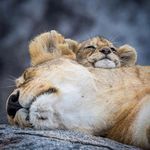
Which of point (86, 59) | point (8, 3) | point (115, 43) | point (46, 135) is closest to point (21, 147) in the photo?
point (46, 135)

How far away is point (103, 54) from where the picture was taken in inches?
161

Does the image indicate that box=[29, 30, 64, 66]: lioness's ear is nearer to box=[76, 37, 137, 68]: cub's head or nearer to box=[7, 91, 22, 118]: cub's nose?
box=[7, 91, 22, 118]: cub's nose

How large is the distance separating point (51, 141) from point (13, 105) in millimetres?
413

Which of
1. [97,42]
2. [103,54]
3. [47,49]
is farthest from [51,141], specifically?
[97,42]

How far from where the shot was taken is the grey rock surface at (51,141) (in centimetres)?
213

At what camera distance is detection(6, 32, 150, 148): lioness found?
241 cm

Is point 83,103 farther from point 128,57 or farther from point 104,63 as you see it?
point 128,57

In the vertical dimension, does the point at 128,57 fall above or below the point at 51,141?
above

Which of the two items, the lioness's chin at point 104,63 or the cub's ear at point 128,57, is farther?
the cub's ear at point 128,57

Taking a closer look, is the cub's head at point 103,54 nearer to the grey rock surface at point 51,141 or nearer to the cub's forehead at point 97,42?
the cub's forehead at point 97,42

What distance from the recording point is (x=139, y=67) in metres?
2.91

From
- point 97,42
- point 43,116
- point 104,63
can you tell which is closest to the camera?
point 43,116

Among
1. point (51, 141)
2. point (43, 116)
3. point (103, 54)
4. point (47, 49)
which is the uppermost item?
point (103, 54)

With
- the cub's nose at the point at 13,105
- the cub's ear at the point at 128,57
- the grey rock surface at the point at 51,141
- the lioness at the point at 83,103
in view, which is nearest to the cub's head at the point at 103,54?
the cub's ear at the point at 128,57
